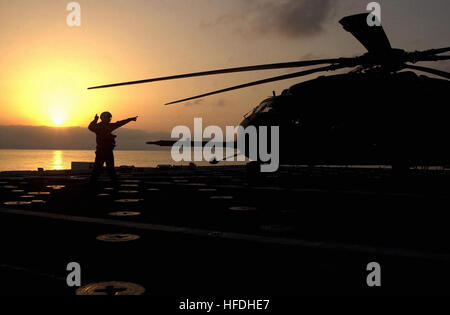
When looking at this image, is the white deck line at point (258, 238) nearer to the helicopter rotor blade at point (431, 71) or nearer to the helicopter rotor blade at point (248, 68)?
the helicopter rotor blade at point (248, 68)

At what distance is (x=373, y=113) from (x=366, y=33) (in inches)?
93.4

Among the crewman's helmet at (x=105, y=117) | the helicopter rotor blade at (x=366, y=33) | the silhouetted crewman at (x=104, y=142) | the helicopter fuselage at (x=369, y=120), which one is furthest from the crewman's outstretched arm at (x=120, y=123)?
the helicopter rotor blade at (x=366, y=33)

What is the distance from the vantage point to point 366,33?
8.44 meters

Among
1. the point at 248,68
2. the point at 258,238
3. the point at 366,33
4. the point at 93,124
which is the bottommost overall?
the point at 258,238

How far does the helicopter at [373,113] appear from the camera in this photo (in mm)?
9945

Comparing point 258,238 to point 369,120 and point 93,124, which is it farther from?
point 93,124

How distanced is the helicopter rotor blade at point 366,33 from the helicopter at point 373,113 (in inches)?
6.3

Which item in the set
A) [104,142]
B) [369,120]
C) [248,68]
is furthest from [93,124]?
[369,120]

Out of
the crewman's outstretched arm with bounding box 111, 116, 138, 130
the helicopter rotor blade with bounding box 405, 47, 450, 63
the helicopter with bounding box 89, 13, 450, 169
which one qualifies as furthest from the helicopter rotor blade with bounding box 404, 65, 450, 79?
the crewman's outstretched arm with bounding box 111, 116, 138, 130

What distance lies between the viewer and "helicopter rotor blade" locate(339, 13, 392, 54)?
7.91 m

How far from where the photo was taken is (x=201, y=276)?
11.9 ft

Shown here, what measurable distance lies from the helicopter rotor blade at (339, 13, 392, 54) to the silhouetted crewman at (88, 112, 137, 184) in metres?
6.72
